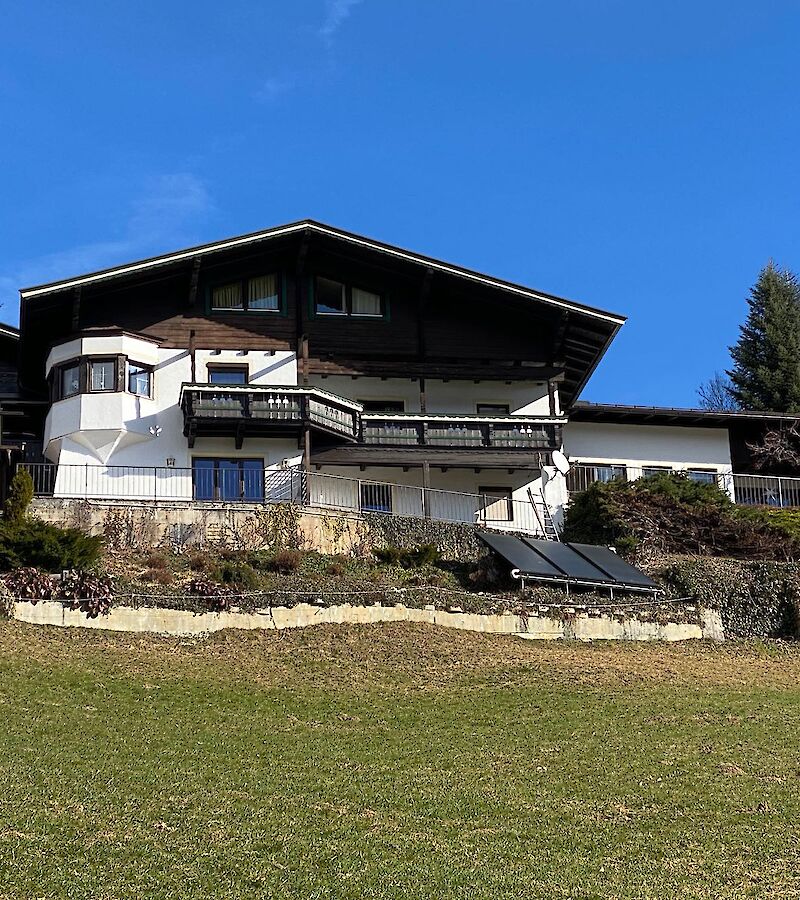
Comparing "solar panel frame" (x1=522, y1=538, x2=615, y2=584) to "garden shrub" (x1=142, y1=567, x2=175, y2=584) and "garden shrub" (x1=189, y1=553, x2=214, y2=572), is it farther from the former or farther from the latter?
"garden shrub" (x1=142, y1=567, x2=175, y2=584)

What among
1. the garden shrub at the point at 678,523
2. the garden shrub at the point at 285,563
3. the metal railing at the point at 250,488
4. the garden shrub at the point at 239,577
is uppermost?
the metal railing at the point at 250,488

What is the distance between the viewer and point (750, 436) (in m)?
43.6

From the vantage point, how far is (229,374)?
38.6m

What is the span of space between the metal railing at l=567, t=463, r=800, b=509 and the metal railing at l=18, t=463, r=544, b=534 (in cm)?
390

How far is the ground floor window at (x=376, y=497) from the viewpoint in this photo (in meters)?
36.2

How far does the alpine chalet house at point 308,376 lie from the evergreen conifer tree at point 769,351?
21.3 m

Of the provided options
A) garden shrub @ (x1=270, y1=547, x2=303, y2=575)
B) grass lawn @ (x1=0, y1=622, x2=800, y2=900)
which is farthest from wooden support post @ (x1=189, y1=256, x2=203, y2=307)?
grass lawn @ (x1=0, y1=622, x2=800, y2=900)

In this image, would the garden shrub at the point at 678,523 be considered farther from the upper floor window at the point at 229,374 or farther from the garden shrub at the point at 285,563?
the upper floor window at the point at 229,374

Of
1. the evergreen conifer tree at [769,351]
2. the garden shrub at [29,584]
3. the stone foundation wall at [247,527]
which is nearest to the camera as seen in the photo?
the garden shrub at [29,584]

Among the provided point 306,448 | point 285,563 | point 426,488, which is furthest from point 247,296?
point 285,563

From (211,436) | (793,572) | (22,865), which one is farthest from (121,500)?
(22,865)

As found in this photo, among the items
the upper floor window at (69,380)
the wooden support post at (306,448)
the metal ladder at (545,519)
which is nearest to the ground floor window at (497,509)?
the metal ladder at (545,519)

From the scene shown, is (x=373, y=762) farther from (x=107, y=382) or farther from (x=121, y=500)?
(x=107, y=382)

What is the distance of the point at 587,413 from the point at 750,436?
252 inches
